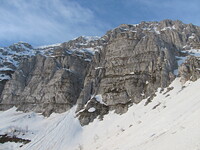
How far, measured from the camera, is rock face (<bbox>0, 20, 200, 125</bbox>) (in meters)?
63.2

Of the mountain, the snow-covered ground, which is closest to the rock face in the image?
the mountain

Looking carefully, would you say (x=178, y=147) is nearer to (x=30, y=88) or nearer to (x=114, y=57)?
(x=114, y=57)

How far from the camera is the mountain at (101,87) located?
167 ft

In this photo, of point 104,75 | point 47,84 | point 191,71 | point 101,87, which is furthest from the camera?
point 47,84

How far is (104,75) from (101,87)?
775cm

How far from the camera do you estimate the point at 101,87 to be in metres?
73.4

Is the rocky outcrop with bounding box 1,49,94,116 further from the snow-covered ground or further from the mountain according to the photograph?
the snow-covered ground

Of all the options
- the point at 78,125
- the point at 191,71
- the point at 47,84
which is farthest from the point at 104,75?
the point at 191,71

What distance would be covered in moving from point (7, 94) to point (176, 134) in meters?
96.2

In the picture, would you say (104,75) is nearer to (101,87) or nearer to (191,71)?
(101,87)

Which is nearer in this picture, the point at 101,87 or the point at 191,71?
the point at 191,71

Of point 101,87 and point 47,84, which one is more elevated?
point 47,84

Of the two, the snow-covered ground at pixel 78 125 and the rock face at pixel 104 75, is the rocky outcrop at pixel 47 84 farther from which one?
the snow-covered ground at pixel 78 125

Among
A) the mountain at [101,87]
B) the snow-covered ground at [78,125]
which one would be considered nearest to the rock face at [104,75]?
the mountain at [101,87]
